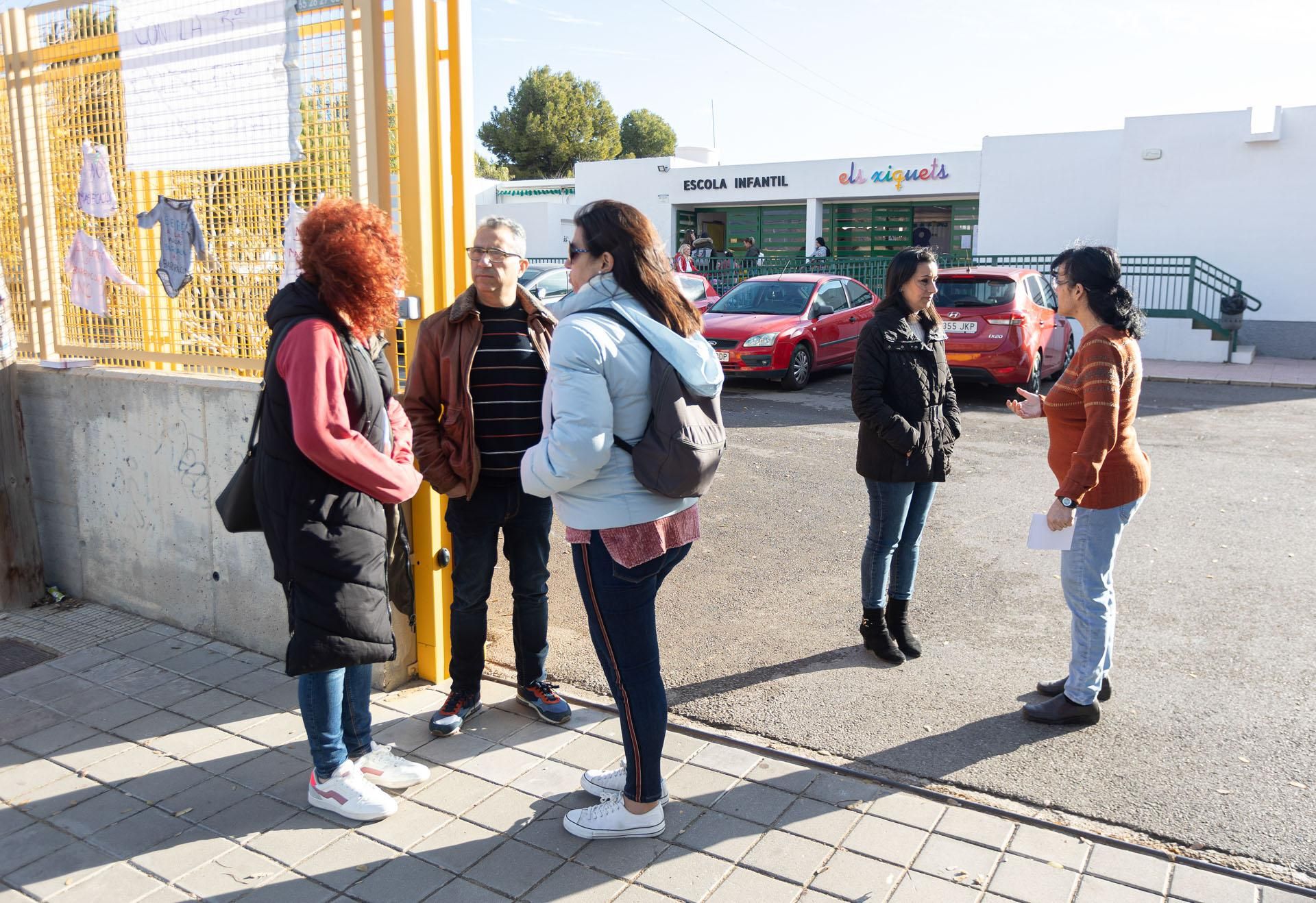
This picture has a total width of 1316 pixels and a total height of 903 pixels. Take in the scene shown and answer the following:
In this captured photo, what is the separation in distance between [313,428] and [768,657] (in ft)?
8.64

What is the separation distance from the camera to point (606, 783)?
137 inches

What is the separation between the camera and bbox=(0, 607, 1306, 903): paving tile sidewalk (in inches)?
119

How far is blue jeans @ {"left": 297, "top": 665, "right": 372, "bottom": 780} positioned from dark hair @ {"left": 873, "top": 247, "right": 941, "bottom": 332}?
2662mm

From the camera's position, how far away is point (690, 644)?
5.05 m

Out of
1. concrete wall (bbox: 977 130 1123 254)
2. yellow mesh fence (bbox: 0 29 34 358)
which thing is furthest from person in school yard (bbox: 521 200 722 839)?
concrete wall (bbox: 977 130 1123 254)

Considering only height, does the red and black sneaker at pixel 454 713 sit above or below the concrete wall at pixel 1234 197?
below

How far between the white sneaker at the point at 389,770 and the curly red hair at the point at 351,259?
1517 mm

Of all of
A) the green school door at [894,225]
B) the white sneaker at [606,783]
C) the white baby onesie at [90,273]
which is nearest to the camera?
the white sneaker at [606,783]

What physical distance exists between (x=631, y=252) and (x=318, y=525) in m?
1.27

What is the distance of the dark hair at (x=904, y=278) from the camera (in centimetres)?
448

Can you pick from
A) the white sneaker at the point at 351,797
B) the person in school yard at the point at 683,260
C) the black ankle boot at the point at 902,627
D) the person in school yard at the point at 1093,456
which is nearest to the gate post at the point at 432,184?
the white sneaker at the point at 351,797

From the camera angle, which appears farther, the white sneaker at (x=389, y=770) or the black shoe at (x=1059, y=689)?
the black shoe at (x=1059, y=689)

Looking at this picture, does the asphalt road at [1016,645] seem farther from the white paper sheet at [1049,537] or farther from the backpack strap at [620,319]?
the backpack strap at [620,319]

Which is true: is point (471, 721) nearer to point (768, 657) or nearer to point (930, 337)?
point (768, 657)
